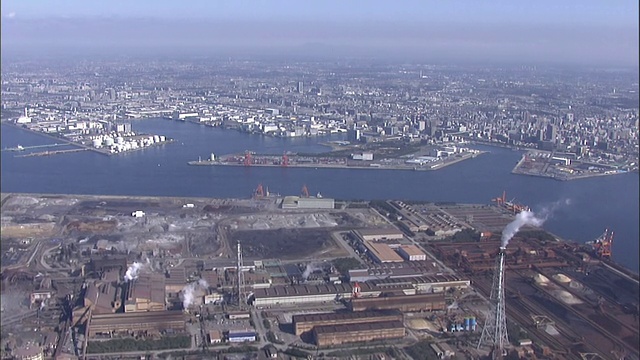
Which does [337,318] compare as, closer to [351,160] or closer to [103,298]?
[103,298]

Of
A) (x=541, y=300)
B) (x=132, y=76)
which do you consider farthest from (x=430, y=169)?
(x=132, y=76)

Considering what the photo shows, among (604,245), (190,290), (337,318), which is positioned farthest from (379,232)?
(190,290)

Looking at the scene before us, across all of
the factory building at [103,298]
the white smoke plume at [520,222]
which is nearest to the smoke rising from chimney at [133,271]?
the factory building at [103,298]

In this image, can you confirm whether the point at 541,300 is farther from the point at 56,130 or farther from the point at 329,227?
the point at 56,130

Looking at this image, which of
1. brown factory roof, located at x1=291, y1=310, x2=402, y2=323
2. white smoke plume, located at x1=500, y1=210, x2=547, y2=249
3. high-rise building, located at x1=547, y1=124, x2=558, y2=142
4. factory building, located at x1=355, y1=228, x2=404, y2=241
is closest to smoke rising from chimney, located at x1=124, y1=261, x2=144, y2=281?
brown factory roof, located at x1=291, y1=310, x2=402, y2=323

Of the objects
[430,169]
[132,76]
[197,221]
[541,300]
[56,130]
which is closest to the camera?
[541,300]

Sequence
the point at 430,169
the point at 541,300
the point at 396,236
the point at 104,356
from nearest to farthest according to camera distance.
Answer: the point at 104,356 < the point at 541,300 < the point at 396,236 < the point at 430,169
